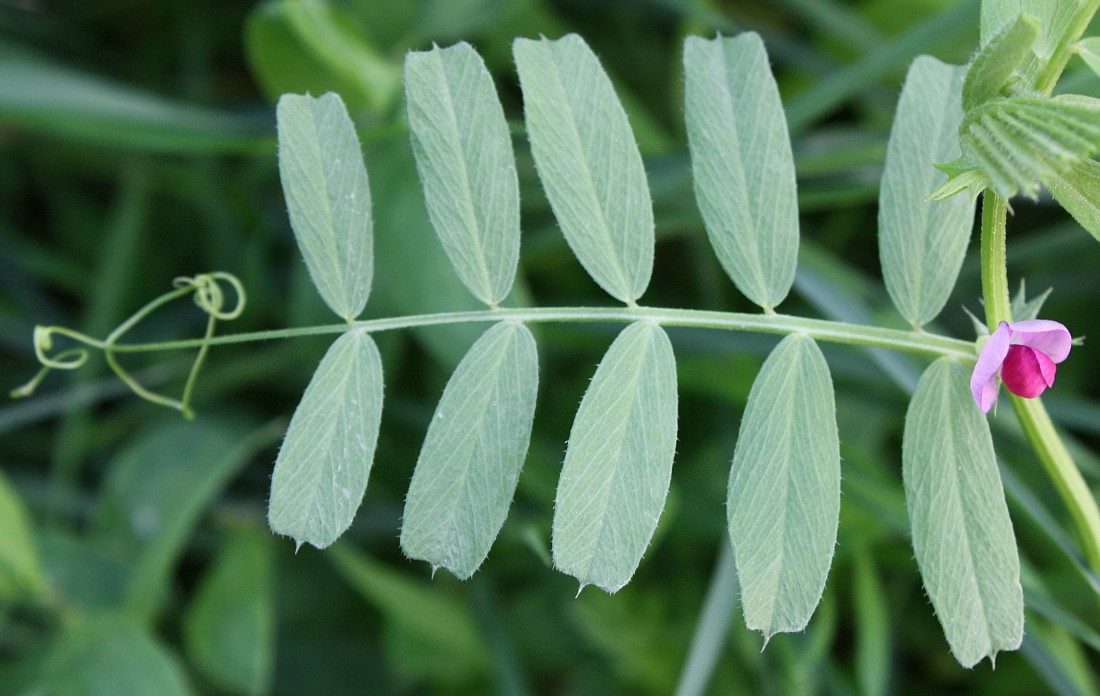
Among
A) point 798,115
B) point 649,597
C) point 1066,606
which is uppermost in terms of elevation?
point 798,115

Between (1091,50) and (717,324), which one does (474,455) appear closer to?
(717,324)

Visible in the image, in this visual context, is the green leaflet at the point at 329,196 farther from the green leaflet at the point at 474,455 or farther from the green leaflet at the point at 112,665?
the green leaflet at the point at 112,665

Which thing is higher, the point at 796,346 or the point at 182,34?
the point at 182,34

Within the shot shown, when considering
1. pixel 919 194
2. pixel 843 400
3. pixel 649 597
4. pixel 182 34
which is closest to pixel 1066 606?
pixel 843 400

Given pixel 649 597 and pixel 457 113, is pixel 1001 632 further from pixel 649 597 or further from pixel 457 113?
pixel 649 597

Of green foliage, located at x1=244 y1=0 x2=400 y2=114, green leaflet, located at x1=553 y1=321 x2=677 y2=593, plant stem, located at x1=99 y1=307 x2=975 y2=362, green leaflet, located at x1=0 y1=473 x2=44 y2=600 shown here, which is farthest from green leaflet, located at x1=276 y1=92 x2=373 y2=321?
green leaflet, located at x1=0 y1=473 x2=44 y2=600

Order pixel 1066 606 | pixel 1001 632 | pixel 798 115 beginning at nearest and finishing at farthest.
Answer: pixel 1001 632 → pixel 798 115 → pixel 1066 606

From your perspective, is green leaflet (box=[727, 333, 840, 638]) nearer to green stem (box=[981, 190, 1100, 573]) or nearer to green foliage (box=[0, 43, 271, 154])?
green stem (box=[981, 190, 1100, 573])
